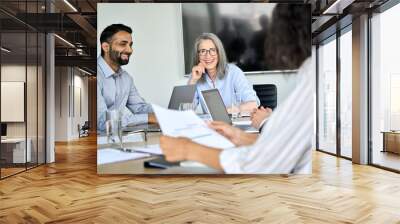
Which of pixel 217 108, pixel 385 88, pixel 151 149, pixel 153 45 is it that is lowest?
pixel 151 149

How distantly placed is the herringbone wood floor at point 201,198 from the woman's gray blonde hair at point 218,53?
5.38 ft

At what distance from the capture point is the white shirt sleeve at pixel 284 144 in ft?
17.6

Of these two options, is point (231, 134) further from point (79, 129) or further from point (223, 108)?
point (79, 129)

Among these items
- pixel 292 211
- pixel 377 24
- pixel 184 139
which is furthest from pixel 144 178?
pixel 377 24

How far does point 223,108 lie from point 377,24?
3828 millimetres

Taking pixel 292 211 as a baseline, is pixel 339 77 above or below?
above

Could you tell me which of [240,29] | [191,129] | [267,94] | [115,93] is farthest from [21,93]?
[267,94]

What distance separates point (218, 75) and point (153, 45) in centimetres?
108

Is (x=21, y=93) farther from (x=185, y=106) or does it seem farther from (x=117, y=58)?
(x=185, y=106)

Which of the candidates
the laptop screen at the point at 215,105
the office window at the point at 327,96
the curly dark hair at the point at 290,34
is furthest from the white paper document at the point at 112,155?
the office window at the point at 327,96

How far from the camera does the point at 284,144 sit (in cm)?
542

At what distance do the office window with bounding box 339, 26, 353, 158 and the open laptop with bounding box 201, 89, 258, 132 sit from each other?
3.81 meters

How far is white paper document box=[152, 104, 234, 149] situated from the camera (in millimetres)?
5309

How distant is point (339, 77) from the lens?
9.46m
